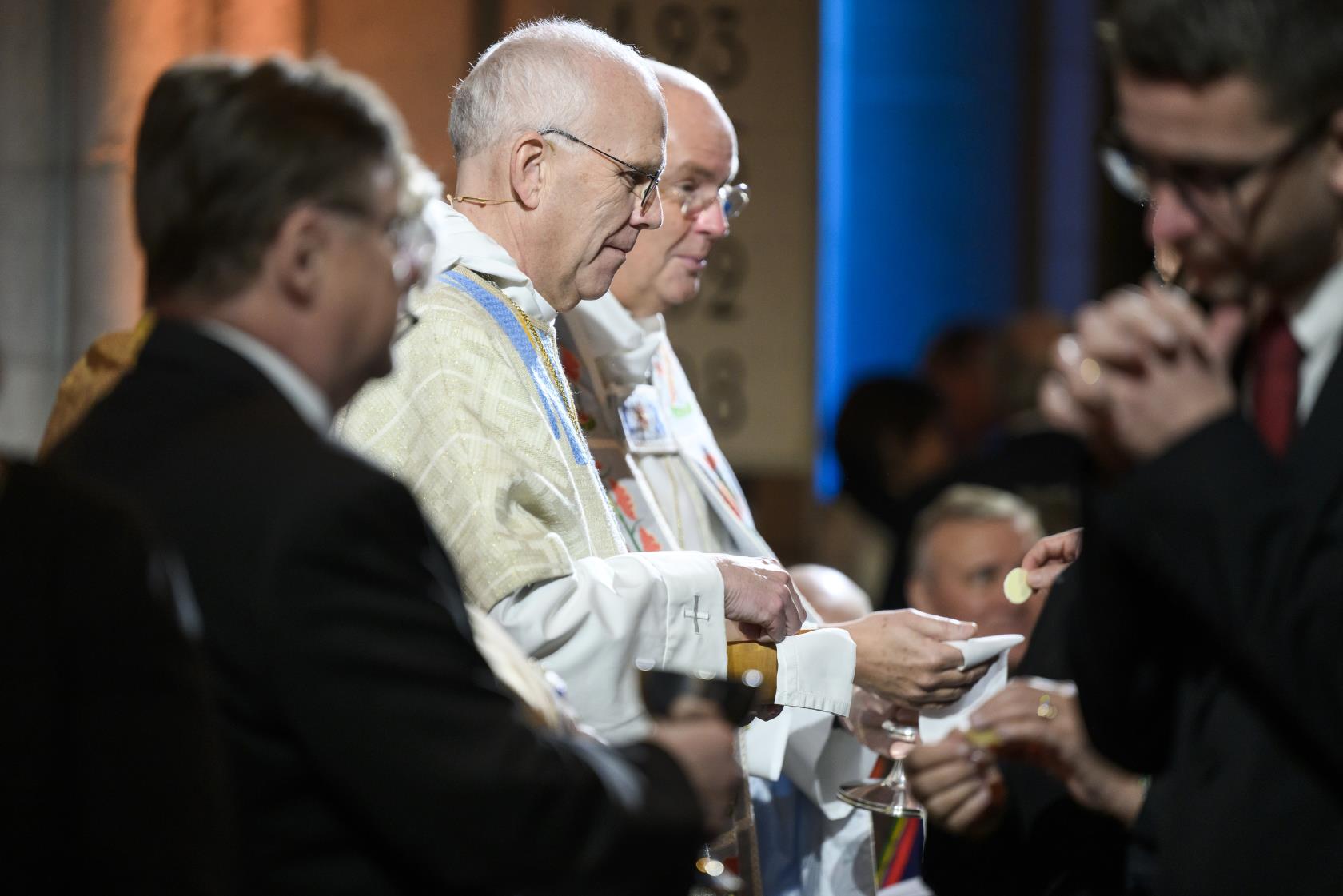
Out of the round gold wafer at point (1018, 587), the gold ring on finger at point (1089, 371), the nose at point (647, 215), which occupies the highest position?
the gold ring on finger at point (1089, 371)

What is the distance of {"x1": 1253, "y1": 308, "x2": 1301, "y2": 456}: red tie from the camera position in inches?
70.9

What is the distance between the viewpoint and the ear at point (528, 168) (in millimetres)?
3049

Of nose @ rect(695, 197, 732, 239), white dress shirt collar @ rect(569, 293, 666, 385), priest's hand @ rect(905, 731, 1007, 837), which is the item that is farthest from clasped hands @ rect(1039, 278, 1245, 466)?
nose @ rect(695, 197, 732, 239)

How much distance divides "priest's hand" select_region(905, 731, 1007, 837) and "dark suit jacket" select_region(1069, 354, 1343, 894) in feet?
2.53

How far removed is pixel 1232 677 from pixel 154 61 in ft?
12.0

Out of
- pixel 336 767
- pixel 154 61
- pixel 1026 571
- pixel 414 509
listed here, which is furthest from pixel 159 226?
pixel 154 61

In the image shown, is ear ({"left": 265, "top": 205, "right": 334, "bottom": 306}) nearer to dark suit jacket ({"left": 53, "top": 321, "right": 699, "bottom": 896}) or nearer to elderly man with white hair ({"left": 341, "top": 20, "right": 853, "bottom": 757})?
dark suit jacket ({"left": 53, "top": 321, "right": 699, "bottom": 896})

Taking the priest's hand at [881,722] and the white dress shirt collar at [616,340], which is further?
the white dress shirt collar at [616,340]

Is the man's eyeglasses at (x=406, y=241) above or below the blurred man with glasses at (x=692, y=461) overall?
Answer: above

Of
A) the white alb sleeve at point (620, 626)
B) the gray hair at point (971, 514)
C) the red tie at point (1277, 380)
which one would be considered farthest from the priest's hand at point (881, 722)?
the gray hair at point (971, 514)

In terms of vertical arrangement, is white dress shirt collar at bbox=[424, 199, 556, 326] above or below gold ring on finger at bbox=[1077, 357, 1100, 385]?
below

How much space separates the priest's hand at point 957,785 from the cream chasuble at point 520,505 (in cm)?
37

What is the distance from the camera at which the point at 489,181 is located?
310 centimetres

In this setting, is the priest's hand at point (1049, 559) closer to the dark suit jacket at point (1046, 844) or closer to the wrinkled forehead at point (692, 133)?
the dark suit jacket at point (1046, 844)
